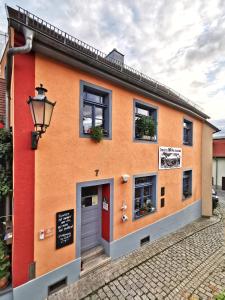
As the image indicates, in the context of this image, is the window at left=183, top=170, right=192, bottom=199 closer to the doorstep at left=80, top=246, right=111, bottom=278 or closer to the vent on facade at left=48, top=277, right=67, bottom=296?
the doorstep at left=80, top=246, right=111, bottom=278

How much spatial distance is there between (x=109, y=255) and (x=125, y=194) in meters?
2.08

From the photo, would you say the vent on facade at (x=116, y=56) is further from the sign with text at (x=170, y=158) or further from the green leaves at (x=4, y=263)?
the green leaves at (x=4, y=263)

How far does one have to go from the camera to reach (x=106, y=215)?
573 centimetres

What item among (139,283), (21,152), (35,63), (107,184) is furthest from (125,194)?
(35,63)

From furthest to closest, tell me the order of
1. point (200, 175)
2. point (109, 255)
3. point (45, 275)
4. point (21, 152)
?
point (200, 175) → point (109, 255) → point (45, 275) → point (21, 152)

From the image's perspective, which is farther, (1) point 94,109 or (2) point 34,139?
(1) point 94,109

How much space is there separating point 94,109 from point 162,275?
5.60 metres

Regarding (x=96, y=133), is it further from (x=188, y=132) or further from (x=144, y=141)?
(x=188, y=132)

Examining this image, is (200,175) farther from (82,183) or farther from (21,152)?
(21,152)

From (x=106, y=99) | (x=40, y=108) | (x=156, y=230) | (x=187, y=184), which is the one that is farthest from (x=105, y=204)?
(x=187, y=184)

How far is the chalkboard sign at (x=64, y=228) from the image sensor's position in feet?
14.4

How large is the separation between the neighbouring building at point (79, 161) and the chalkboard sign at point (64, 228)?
3 centimetres

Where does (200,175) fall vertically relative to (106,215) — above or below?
above

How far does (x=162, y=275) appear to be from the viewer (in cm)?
510
